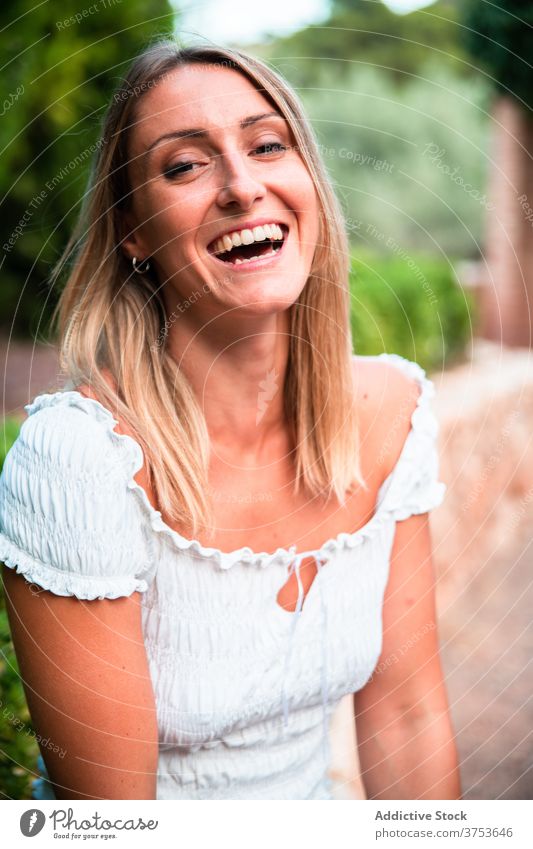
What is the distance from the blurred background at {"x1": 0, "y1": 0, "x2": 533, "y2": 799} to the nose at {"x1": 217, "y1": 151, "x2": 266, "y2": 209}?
0.46 ft

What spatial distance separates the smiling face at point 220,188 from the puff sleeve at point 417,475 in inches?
11.2

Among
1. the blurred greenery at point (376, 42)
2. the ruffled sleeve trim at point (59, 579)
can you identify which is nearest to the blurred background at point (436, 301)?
the ruffled sleeve trim at point (59, 579)

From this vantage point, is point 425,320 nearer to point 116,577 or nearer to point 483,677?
point 483,677

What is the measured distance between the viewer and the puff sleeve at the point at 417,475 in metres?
1.12

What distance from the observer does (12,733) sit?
116cm

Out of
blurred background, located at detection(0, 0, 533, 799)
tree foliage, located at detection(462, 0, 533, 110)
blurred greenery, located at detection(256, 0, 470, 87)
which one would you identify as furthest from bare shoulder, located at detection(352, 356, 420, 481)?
blurred greenery, located at detection(256, 0, 470, 87)

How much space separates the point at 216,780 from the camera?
104cm

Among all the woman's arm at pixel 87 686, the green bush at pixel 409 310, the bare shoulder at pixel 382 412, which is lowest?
the woman's arm at pixel 87 686

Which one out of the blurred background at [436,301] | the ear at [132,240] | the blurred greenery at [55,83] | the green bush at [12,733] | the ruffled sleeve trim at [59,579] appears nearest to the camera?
the ruffled sleeve trim at [59,579]

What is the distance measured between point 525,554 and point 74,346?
92.0 inches

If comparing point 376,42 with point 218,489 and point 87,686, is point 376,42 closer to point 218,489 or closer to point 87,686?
point 218,489

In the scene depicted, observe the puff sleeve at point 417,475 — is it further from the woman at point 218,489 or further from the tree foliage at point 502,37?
the tree foliage at point 502,37

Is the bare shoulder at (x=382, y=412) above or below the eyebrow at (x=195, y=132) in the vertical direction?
below

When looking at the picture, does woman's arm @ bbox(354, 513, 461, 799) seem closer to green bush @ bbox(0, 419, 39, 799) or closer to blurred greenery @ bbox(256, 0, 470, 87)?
green bush @ bbox(0, 419, 39, 799)
